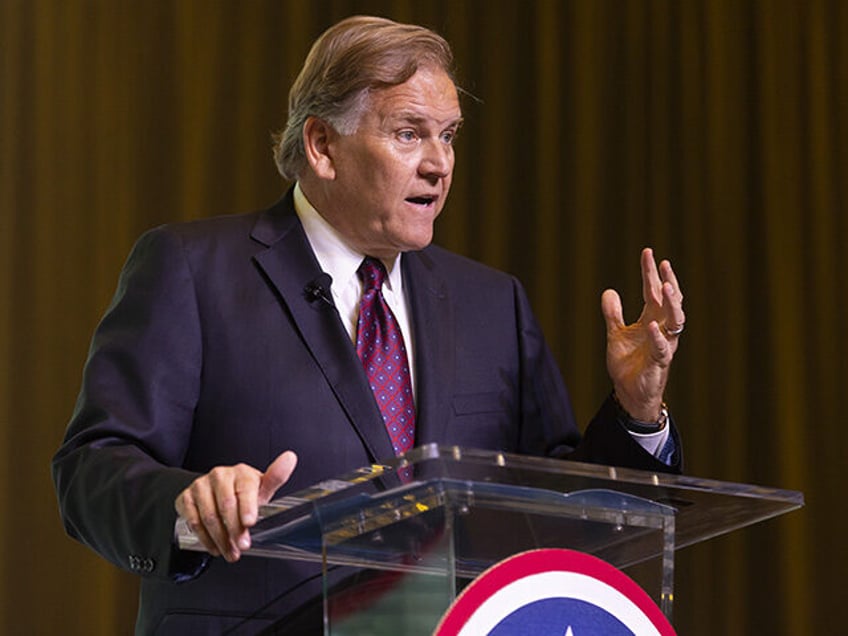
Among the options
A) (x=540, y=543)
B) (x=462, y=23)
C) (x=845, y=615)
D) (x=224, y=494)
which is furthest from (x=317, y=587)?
(x=462, y=23)

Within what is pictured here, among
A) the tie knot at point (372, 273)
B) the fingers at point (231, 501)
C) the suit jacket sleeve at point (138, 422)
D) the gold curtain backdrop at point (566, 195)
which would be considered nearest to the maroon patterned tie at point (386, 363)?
the tie knot at point (372, 273)

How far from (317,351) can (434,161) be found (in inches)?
14.5

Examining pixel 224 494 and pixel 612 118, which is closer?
pixel 224 494

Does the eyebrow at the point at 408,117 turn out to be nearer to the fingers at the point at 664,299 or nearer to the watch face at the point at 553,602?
the fingers at the point at 664,299

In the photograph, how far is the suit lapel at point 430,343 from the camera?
2.13 metres

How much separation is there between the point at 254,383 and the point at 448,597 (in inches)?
A: 32.9

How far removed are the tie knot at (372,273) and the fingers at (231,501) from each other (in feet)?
2.50

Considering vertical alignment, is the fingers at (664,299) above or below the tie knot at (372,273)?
below

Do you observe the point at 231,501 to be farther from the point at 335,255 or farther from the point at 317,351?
the point at 335,255

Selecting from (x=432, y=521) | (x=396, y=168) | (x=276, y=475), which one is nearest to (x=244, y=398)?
(x=396, y=168)

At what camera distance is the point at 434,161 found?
2268mm

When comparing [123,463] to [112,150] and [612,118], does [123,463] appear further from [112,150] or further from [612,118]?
[612,118]

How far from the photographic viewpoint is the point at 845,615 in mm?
3754

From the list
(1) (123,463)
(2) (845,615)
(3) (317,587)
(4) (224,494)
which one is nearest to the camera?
(4) (224,494)
